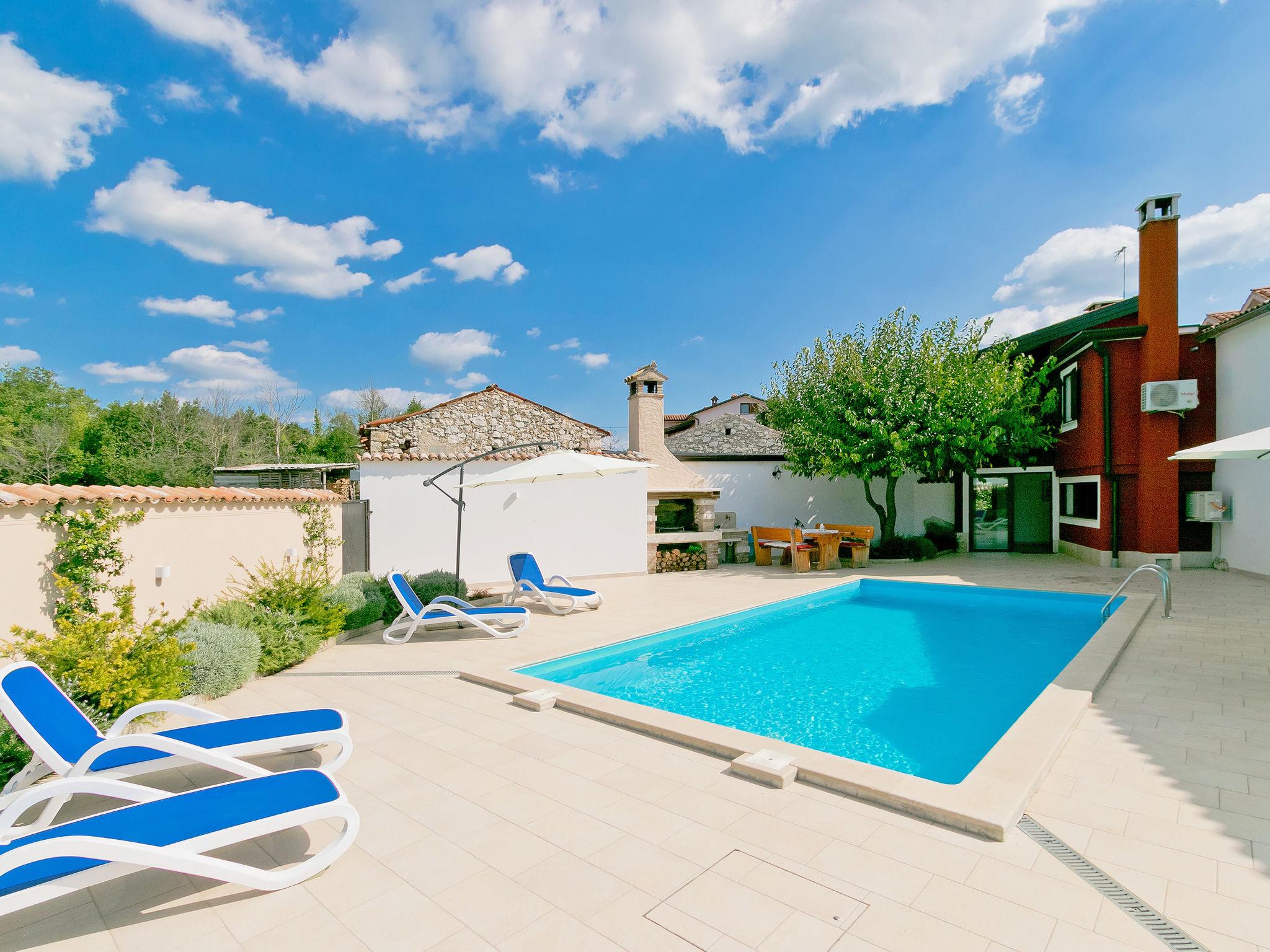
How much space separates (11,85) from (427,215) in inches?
459

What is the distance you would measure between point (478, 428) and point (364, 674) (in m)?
13.6

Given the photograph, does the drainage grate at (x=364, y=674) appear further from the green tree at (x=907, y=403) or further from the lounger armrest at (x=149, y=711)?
the green tree at (x=907, y=403)

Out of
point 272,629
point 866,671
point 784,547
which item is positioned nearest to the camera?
point 272,629

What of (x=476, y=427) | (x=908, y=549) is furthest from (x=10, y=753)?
(x=908, y=549)

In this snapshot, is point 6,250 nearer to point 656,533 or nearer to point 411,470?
point 411,470

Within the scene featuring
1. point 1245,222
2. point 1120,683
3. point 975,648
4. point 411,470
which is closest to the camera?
point 1120,683

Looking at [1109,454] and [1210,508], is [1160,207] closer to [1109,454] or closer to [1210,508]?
[1109,454]

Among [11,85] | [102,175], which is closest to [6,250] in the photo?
[102,175]

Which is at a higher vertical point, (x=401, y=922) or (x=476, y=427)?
(x=476, y=427)

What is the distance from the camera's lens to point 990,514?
19.8m

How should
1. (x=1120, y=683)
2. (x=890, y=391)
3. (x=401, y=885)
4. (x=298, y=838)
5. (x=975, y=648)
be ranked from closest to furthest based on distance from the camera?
1. (x=401, y=885)
2. (x=298, y=838)
3. (x=1120, y=683)
4. (x=975, y=648)
5. (x=890, y=391)

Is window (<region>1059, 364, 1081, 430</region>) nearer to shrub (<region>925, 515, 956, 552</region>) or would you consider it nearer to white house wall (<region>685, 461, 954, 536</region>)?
white house wall (<region>685, 461, 954, 536</region>)

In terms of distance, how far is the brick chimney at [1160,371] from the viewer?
14344mm

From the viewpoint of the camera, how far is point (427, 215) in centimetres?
2136
